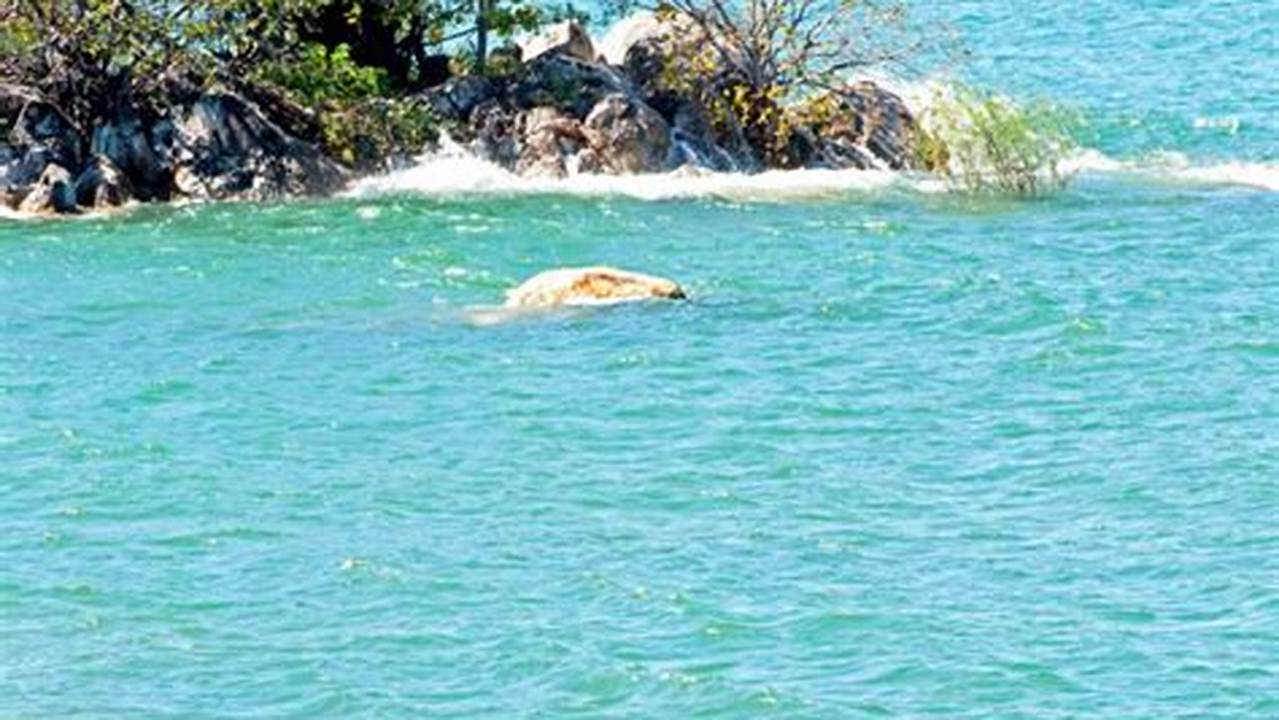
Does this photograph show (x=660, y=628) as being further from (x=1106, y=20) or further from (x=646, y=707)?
(x=1106, y=20)

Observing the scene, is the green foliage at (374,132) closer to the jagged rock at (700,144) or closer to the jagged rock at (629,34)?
the jagged rock at (700,144)

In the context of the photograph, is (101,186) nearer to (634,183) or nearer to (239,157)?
(239,157)

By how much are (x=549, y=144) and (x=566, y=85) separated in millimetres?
1266

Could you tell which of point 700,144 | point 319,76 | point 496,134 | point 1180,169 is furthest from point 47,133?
point 1180,169

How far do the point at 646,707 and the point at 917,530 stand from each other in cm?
522

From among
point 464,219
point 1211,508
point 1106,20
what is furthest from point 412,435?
point 1106,20

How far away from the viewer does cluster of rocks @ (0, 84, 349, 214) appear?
143 feet

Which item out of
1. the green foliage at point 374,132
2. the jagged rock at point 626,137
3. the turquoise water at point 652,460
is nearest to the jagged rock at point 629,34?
the jagged rock at point 626,137

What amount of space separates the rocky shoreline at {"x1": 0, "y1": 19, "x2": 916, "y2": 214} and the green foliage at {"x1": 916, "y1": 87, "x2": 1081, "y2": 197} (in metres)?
1.01

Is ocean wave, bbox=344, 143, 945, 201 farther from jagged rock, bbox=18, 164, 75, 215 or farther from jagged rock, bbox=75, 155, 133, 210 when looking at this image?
jagged rock, bbox=18, 164, 75, 215

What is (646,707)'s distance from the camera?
2116 cm

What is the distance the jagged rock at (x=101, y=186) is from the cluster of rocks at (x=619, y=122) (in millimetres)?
5081

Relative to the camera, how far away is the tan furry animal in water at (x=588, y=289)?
116 ft

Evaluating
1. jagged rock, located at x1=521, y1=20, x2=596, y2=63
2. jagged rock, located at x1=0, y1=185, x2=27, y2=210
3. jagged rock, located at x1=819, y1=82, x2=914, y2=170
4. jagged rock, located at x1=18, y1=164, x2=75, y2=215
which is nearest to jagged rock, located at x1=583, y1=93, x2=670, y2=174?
jagged rock, located at x1=521, y1=20, x2=596, y2=63
